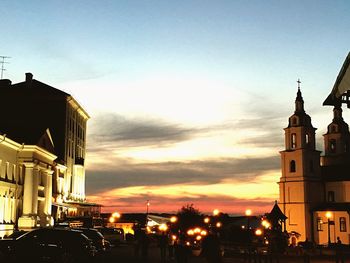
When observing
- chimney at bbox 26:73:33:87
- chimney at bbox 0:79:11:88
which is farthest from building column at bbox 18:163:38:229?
chimney at bbox 0:79:11:88

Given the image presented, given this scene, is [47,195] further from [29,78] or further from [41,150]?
[29,78]

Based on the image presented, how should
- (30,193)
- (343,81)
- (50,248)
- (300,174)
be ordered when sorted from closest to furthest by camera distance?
(343,81) → (50,248) → (30,193) → (300,174)

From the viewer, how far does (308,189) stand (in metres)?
91.6

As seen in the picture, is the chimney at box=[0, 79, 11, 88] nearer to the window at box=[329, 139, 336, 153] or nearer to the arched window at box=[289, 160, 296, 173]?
the arched window at box=[289, 160, 296, 173]

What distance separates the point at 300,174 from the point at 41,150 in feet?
161

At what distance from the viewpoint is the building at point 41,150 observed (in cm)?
5372

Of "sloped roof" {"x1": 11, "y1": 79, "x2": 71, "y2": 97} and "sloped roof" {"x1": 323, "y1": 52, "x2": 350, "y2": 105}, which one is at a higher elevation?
"sloped roof" {"x1": 11, "y1": 79, "x2": 71, "y2": 97}

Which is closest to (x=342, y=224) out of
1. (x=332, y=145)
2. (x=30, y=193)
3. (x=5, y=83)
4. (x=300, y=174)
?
(x=300, y=174)

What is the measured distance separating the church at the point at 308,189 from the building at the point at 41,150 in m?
33.1

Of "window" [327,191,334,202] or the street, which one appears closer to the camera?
the street

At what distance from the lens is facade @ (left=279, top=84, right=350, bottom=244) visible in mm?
88125

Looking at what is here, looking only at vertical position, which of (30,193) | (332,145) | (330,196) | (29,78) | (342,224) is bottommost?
(342,224)

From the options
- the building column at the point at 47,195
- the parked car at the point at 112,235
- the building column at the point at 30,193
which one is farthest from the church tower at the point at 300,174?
the building column at the point at 30,193

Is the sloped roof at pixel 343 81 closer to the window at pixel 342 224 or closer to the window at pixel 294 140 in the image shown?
the window at pixel 342 224
